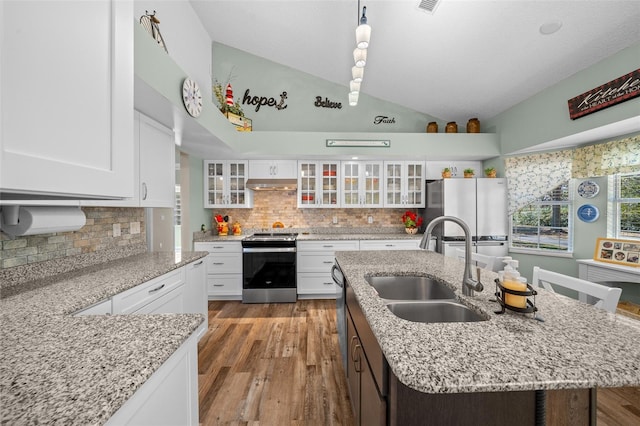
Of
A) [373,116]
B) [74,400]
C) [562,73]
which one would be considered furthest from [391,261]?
[373,116]

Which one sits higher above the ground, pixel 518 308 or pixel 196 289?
pixel 518 308

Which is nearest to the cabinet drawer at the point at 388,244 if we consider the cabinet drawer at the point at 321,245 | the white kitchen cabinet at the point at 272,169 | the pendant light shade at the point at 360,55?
the cabinet drawer at the point at 321,245

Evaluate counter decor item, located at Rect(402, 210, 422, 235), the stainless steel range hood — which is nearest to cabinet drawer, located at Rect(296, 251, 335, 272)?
the stainless steel range hood

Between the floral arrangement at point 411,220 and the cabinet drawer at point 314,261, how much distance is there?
1399 millimetres

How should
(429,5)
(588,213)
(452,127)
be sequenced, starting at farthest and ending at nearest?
(452,127) → (588,213) → (429,5)

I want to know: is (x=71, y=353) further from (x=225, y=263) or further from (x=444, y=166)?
(x=444, y=166)

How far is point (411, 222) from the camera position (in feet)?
14.0

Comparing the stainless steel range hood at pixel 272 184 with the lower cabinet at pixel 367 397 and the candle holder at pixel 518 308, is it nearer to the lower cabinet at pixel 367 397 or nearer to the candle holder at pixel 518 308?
the lower cabinet at pixel 367 397

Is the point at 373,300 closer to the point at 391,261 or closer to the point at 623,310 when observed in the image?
the point at 391,261

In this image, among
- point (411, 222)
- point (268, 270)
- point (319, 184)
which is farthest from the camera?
point (411, 222)

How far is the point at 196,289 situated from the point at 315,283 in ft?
5.79

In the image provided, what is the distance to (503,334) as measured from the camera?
83 centimetres

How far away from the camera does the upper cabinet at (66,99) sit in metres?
0.55

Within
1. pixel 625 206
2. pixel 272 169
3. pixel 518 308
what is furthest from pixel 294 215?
pixel 625 206
